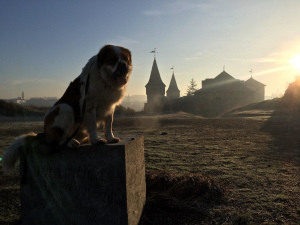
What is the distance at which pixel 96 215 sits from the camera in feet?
8.92

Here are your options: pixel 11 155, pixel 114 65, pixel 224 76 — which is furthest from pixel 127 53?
pixel 224 76

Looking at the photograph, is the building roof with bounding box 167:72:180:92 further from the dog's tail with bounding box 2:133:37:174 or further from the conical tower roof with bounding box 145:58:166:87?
the dog's tail with bounding box 2:133:37:174

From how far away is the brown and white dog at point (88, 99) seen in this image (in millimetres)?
2684

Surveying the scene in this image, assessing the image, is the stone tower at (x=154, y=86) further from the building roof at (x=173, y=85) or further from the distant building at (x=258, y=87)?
the distant building at (x=258, y=87)

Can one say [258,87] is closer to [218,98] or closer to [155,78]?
[218,98]

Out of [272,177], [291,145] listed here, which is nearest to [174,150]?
[272,177]

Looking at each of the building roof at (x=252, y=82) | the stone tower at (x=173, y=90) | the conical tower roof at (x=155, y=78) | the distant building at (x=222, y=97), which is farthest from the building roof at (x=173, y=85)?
the building roof at (x=252, y=82)

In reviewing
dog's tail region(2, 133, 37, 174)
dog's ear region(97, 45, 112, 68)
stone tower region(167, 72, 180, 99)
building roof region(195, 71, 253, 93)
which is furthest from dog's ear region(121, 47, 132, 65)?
stone tower region(167, 72, 180, 99)

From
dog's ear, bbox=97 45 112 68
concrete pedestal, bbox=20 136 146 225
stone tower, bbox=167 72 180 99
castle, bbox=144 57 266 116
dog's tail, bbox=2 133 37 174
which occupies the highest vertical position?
stone tower, bbox=167 72 180 99

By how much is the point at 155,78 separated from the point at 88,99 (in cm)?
5398

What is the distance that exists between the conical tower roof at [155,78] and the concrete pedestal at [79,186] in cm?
5300

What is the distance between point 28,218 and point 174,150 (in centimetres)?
531

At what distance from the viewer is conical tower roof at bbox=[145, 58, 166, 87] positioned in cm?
5569

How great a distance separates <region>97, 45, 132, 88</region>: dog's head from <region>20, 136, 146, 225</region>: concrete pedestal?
70cm
